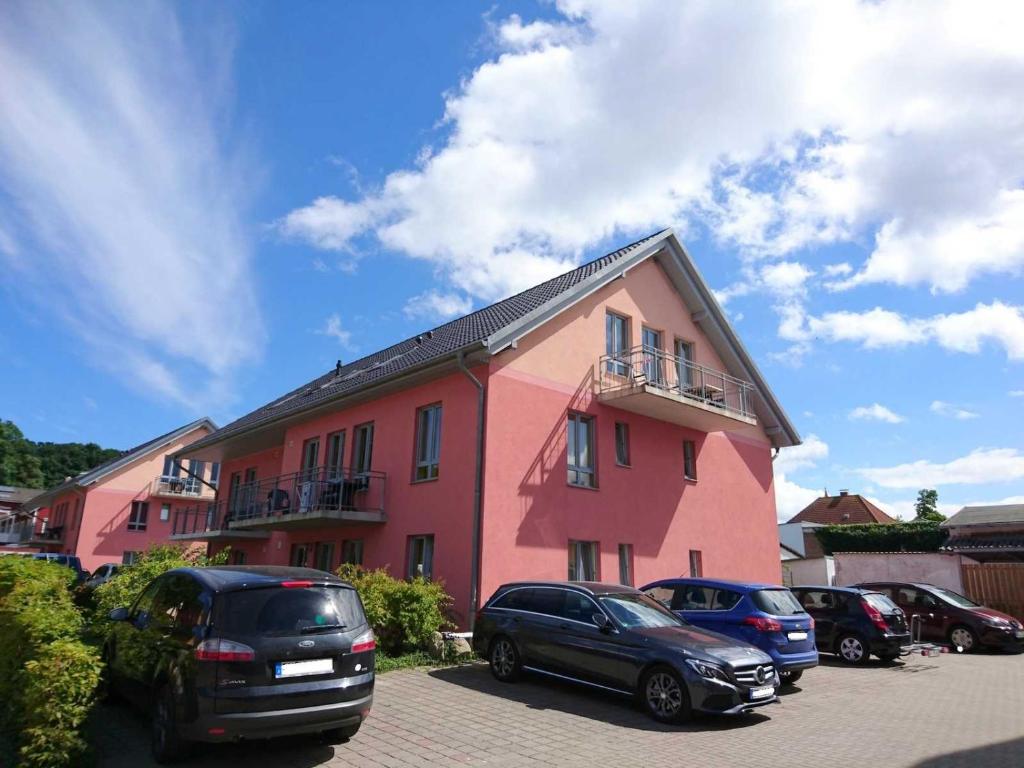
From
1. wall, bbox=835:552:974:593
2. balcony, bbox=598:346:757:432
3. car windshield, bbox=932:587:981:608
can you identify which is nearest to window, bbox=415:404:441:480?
balcony, bbox=598:346:757:432

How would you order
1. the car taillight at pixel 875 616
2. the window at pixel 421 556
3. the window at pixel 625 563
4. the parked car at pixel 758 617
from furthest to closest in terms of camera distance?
the window at pixel 625 563 < the window at pixel 421 556 < the car taillight at pixel 875 616 < the parked car at pixel 758 617

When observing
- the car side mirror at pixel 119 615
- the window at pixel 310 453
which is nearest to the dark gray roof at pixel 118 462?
the window at pixel 310 453

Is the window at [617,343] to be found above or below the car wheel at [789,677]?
above

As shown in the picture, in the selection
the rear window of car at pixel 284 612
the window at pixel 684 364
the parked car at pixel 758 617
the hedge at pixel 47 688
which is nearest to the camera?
the hedge at pixel 47 688

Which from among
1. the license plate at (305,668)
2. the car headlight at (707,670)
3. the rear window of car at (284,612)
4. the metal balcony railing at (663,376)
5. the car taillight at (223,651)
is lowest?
the car headlight at (707,670)

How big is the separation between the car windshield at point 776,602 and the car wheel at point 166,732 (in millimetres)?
8069

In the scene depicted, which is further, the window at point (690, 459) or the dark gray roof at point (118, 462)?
the dark gray roof at point (118, 462)

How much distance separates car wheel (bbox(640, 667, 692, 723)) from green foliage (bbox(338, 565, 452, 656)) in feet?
15.3

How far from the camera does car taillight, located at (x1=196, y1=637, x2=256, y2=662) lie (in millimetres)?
5621

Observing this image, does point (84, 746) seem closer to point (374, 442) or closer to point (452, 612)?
point (452, 612)

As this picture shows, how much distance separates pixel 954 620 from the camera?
15.9 meters

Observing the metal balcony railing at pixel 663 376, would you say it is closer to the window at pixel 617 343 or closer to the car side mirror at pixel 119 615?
the window at pixel 617 343

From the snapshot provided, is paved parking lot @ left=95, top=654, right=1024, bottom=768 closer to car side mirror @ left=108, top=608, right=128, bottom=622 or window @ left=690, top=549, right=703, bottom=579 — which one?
car side mirror @ left=108, top=608, right=128, bottom=622

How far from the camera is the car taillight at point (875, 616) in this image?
516 inches
